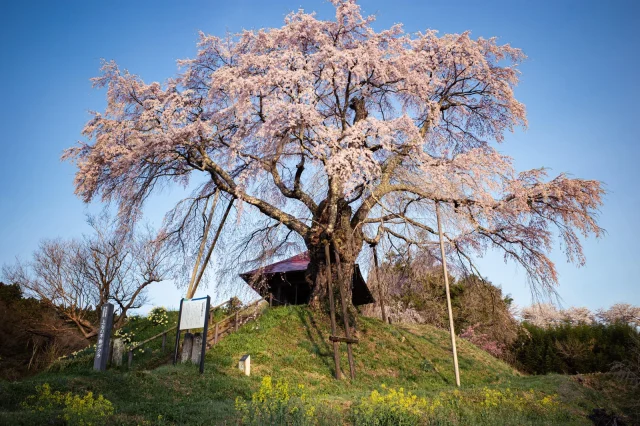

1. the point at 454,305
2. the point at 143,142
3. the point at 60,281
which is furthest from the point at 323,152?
the point at 454,305

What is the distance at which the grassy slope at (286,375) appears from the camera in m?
10.1

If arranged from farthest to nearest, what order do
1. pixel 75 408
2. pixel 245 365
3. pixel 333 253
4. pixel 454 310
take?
1. pixel 454 310
2. pixel 333 253
3. pixel 245 365
4. pixel 75 408

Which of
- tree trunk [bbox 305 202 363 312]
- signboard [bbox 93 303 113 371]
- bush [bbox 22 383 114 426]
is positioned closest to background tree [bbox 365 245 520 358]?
tree trunk [bbox 305 202 363 312]

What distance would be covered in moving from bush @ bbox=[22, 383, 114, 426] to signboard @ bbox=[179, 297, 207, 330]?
585 cm

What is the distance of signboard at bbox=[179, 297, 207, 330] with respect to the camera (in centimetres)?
1518

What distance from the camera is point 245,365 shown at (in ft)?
50.0

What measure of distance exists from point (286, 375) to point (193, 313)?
3.57m

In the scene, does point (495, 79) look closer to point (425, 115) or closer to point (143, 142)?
point (425, 115)

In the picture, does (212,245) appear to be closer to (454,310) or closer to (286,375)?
(286,375)

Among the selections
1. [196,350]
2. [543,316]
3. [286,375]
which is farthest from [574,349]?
[196,350]

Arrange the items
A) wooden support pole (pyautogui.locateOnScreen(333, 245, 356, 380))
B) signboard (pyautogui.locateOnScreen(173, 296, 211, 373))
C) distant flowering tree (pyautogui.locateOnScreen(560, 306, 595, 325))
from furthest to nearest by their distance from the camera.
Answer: distant flowering tree (pyautogui.locateOnScreen(560, 306, 595, 325))
wooden support pole (pyautogui.locateOnScreen(333, 245, 356, 380))
signboard (pyautogui.locateOnScreen(173, 296, 211, 373))

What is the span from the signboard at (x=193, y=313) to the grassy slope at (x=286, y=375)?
1352 millimetres

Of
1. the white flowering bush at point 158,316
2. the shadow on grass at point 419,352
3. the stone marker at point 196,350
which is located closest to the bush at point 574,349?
the shadow on grass at point 419,352

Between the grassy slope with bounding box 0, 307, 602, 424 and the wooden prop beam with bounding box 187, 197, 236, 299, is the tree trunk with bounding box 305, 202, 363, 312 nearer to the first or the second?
the grassy slope with bounding box 0, 307, 602, 424
